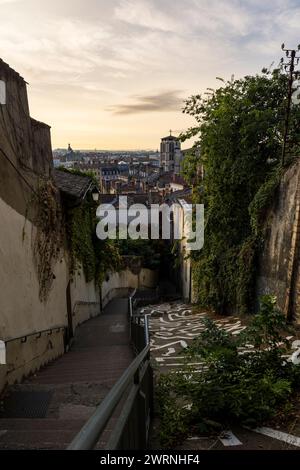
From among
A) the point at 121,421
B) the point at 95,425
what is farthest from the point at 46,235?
the point at 95,425

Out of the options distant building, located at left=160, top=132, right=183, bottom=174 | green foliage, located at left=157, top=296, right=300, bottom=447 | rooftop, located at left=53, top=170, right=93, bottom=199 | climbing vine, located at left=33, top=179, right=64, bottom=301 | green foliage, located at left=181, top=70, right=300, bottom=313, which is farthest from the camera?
distant building, located at left=160, top=132, right=183, bottom=174

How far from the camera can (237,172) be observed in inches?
528

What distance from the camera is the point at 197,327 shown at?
40.4 ft

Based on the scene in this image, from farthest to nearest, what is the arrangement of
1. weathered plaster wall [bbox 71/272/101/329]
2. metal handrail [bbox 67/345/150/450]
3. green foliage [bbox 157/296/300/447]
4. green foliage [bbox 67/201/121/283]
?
weathered plaster wall [bbox 71/272/101/329], green foliage [bbox 67/201/121/283], green foliage [bbox 157/296/300/447], metal handrail [bbox 67/345/150/450]

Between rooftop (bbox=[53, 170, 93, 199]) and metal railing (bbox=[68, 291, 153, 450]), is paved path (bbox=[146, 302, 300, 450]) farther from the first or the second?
rooftop (bbox=[53, 170, 93, 199])

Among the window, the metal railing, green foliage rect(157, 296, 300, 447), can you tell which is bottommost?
green foliage rect(157, 296, 300, 447)

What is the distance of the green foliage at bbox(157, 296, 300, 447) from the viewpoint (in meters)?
3.87

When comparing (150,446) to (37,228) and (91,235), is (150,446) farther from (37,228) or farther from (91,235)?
(91,235)

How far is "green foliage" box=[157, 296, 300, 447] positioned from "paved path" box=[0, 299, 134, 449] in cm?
96

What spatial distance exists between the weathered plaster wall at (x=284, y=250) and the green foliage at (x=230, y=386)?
4.37 meters

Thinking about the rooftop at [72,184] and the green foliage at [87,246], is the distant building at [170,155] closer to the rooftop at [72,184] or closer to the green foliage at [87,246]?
the green foliage at [87,246]

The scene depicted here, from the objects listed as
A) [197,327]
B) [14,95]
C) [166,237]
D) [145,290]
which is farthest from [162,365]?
[166,237]

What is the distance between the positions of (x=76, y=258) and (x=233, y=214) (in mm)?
6118

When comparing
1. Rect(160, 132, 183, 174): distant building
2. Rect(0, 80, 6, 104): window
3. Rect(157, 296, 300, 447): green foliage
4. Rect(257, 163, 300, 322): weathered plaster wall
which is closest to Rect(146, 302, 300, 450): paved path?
Rect(157, 296, 300, 447): green foliage
